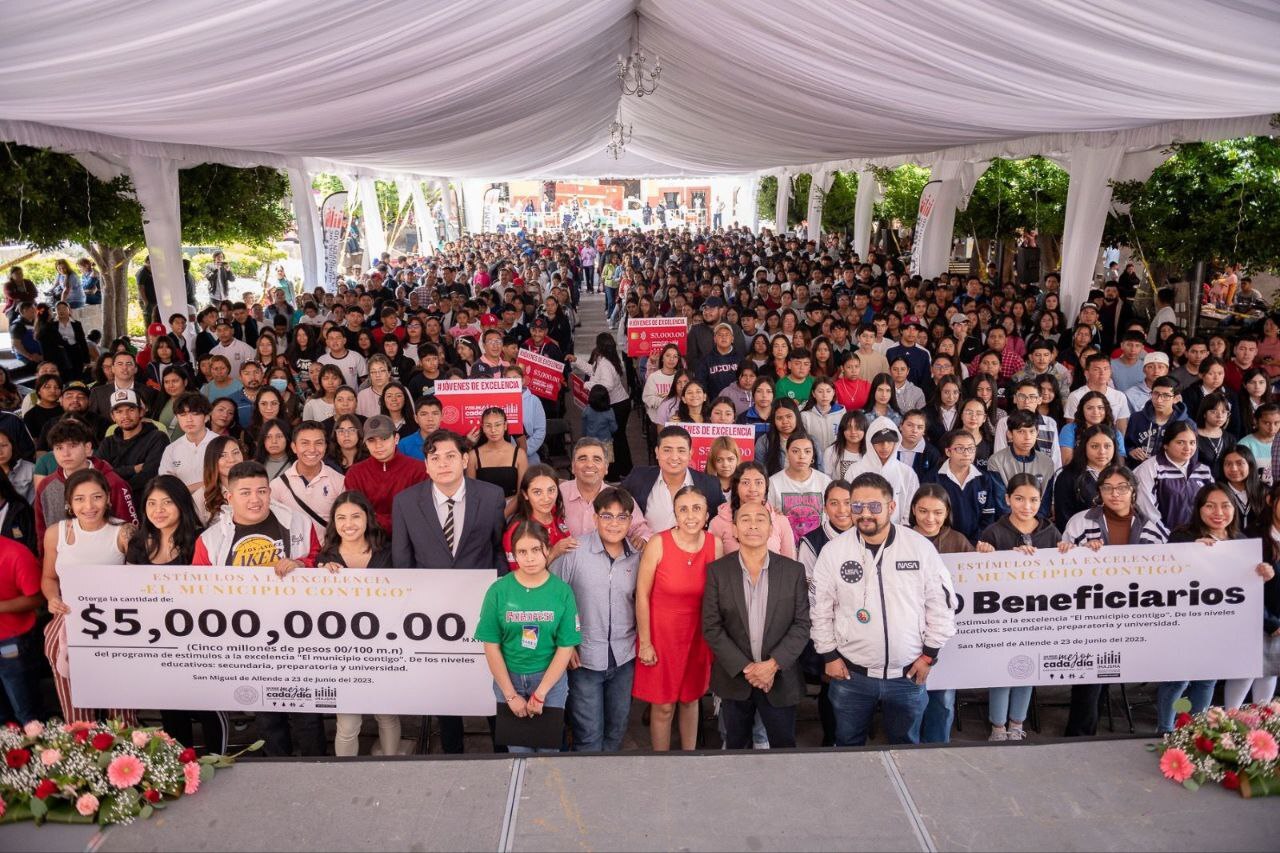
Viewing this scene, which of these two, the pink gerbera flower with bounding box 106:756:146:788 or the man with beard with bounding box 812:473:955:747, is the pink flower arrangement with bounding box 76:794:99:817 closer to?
the pink gerbera flower with bounding box 106:756:146:788

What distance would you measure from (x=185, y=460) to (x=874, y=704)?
449 centimetres

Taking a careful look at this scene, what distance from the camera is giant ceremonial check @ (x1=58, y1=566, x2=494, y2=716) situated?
4.52 m

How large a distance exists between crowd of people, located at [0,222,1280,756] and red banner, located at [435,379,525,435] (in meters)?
0.12

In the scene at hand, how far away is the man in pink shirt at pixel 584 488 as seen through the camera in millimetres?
4996

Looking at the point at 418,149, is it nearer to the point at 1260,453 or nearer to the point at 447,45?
the point at 447,45

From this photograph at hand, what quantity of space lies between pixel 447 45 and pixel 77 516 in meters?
3.63

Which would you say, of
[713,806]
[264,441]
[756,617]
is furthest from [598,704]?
[264,441]

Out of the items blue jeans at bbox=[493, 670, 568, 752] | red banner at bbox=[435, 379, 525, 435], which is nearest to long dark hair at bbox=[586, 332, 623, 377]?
red banner at bbox=[435, 379, 525, 435]

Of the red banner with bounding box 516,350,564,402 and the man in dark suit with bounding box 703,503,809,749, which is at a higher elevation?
the red banner with bounding box 516,350,564,402

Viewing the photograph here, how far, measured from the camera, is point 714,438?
19.9ft

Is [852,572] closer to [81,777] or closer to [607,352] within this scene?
[81,777]

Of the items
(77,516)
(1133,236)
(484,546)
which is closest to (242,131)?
(77,516)

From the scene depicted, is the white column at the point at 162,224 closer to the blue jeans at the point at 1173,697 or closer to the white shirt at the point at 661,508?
the white shirt at the point at 661,508

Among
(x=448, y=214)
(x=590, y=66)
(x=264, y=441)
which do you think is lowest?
(x=264, y=441)
